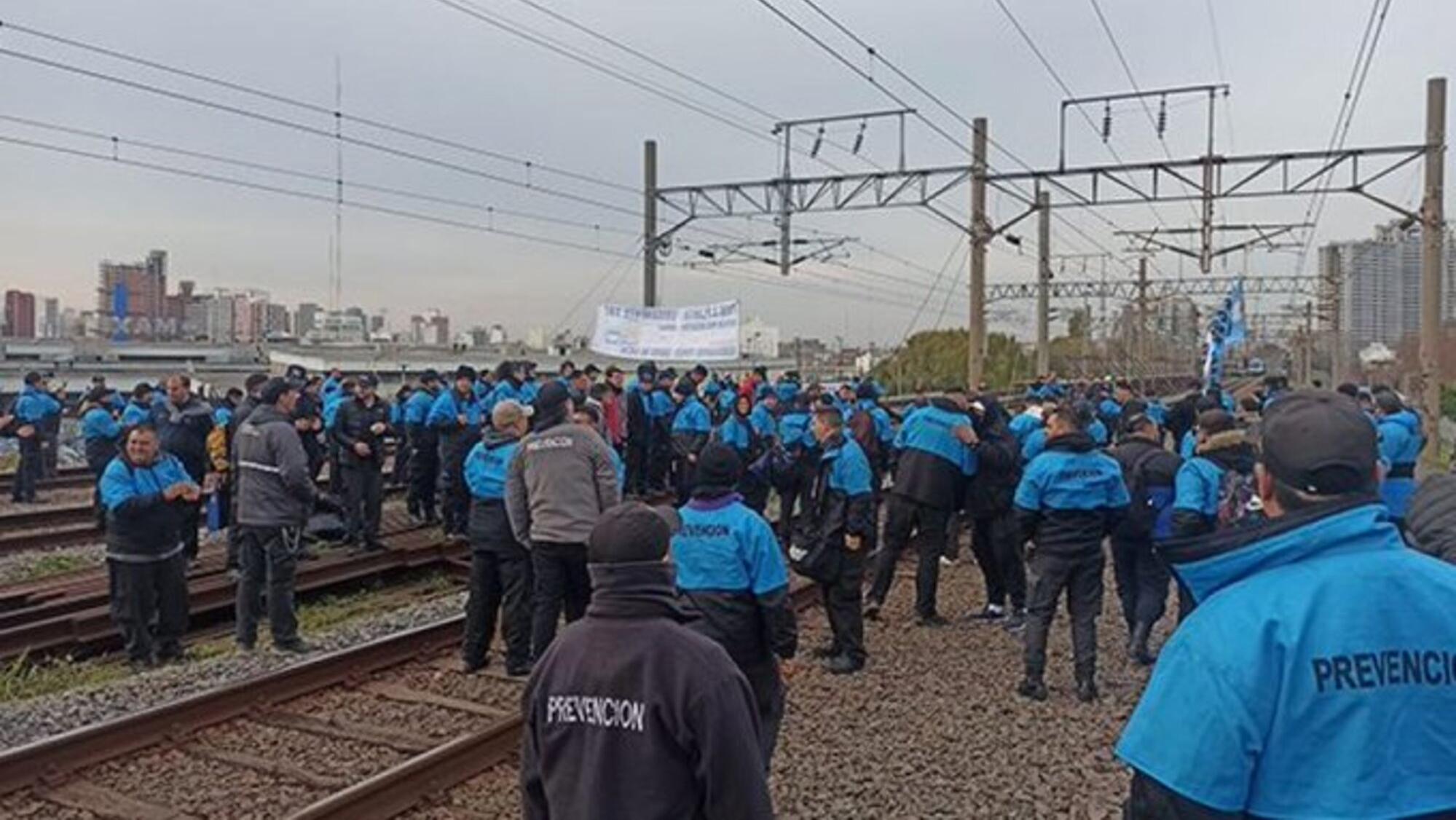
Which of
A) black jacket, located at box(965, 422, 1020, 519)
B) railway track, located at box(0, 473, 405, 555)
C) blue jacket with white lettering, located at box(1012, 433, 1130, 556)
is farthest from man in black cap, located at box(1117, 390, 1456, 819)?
railway track, located at box(0, 473, 405, 555)

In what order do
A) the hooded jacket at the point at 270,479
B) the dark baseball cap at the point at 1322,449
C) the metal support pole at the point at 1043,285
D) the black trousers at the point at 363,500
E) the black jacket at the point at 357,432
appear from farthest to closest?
the metal support pole at the point at 1043,285 → the black trousers at the point at 363,500 → the black jacket at the point at 357,432 → the hooded jacket at the point at 270,479 → the dark baseball cap at the point at 1322,449

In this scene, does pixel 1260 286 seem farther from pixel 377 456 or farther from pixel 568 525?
pixel 568 525

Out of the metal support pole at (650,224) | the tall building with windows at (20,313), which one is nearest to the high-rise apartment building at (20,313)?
the tall building with windows at (20,313)

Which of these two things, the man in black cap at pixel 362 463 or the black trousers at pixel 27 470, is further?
the black trousers at pixel 27 470

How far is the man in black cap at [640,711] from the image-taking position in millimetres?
2910

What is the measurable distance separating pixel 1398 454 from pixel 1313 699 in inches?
360

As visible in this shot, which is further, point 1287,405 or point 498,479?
point 498,479

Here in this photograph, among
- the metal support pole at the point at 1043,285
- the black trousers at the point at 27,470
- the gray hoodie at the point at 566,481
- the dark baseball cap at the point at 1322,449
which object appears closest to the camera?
the dark baseball cap at the point at 1322,449

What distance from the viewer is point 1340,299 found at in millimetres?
46156

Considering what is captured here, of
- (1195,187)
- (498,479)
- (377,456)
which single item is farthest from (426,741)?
(1195,187)

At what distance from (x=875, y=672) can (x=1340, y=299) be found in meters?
44.4

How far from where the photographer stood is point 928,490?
10.3m

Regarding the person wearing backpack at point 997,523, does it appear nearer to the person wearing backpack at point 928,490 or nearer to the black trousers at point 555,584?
the person wearing backpack at point 928,490

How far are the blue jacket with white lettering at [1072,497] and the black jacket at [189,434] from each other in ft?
33.6
